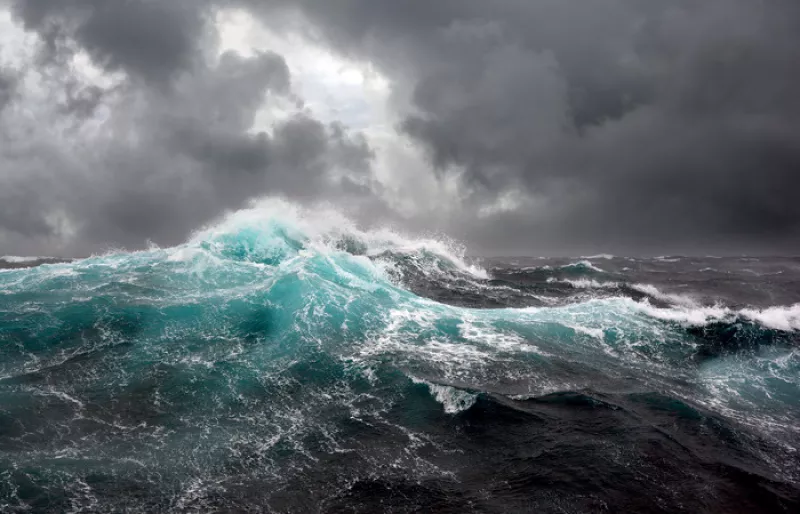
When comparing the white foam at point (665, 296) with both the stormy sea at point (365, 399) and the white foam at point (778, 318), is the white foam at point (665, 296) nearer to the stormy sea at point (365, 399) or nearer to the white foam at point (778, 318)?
the white foam at point (778, 318)

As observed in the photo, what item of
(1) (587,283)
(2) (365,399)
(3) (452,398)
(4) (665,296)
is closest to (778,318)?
(4) (665,296)

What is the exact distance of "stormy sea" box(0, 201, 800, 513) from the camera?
44.2ft

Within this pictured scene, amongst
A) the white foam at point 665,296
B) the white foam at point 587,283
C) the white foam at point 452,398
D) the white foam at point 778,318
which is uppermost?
the white foam at point 587,283

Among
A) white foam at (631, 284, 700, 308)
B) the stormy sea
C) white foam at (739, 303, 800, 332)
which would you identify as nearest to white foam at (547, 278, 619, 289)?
white foam at (631, 284, 700, 308)

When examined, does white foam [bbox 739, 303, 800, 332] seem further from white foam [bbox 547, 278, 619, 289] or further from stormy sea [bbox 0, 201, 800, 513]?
white foam [bbox 547, 278, 619, 289]

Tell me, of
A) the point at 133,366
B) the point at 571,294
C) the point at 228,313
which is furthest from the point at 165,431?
the point at 571,294

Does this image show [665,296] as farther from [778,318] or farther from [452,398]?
[452,398]

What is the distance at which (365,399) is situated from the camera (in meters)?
19.8

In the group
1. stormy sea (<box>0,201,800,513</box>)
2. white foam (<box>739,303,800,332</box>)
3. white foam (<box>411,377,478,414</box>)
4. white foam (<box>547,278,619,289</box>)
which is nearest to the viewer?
stormy sea (<box>0,201,800,513</box>)

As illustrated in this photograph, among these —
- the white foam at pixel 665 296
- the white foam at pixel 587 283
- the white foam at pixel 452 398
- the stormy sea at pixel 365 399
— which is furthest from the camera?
the white foam at pixel 587 283

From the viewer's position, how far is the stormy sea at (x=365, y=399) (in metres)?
13.5

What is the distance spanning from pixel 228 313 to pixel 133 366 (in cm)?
765

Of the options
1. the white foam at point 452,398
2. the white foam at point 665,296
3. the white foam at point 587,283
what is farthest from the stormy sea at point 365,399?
the white foam at point 587,283

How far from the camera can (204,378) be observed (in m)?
21.0
